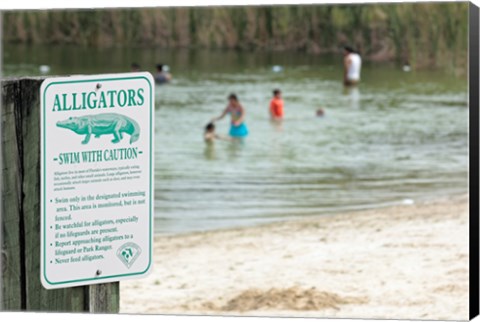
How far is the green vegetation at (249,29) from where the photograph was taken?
23797 millimetres

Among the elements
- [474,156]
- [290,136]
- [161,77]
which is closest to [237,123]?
[290,136]

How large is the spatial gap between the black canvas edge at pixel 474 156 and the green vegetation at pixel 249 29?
681 inches

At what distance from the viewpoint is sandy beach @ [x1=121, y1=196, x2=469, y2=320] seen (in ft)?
23.8

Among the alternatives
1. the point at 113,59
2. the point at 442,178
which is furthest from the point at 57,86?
the point at 113,59

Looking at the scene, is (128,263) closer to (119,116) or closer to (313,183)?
(119,116)

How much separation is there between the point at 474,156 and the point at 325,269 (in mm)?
4039

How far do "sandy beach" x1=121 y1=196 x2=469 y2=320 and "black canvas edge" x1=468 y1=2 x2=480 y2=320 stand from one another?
4.30 feet

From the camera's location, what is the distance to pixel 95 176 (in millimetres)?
3332

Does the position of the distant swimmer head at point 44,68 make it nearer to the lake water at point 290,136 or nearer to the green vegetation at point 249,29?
the lake water at point 290,136

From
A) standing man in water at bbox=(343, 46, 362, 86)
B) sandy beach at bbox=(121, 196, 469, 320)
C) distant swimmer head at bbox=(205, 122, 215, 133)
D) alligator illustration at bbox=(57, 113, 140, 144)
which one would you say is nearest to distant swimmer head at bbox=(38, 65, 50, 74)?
standing man in water at bbox=(343, 46, 362, 86)

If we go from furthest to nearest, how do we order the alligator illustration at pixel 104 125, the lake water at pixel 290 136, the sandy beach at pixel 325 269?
1. the lake water at pixel 290 136
2. the sandy beach at pixel 325 269
3. the alligator illustration at pixel 104 125

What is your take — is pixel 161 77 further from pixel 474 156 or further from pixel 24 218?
pixel 24 218

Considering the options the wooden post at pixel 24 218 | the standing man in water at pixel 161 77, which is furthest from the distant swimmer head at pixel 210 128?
the wooden post at pixel 24 218

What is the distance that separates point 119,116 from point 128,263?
42cm
